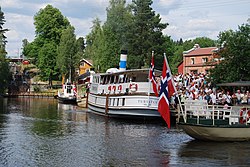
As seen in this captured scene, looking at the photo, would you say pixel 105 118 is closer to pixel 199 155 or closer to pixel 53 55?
pixel 199 155

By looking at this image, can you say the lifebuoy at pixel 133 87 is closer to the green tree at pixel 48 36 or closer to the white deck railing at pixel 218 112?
the white deck railing at pixel 218 112

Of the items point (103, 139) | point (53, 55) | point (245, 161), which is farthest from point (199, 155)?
point (53, 55)

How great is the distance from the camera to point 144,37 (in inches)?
2788

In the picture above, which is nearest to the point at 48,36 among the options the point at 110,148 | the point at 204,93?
the point at 204,93

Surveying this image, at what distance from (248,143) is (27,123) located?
1843 centimetres

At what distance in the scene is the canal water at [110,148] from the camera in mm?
19203

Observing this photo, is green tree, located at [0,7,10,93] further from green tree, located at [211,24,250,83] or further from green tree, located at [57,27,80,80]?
Answer: green tree, located at [211,24,250,83]

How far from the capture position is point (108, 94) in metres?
39.8

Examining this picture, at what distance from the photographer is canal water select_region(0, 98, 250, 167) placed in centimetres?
1920

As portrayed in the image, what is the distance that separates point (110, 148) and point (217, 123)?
5835 mm

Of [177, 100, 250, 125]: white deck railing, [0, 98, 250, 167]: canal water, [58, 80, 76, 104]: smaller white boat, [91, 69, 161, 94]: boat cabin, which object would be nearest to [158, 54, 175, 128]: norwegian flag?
[177, 100, 250, 125]: white deck railing

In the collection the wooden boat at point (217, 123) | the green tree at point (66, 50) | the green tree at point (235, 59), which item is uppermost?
the green tree at point (66, 50)

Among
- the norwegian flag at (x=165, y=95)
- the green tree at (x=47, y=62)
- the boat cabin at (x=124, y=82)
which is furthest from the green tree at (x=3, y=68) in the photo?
the norwegian flag at (x=165, y=95)

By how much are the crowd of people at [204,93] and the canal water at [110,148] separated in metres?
3.28
